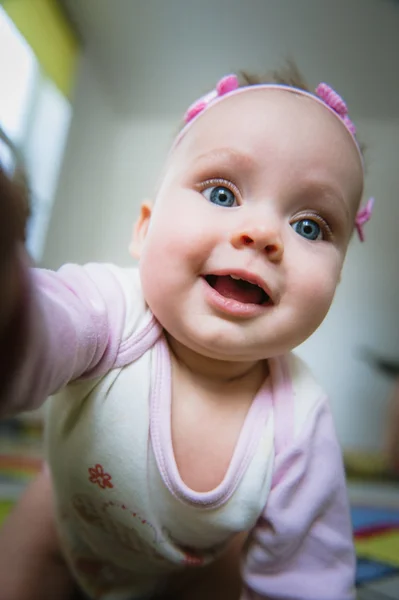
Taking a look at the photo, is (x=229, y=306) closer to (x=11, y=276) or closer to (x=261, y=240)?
(x=261, y=240)

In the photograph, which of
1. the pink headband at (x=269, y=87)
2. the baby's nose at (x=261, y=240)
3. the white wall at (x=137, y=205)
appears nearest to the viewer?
the baby's nose at (x=261, y=240)

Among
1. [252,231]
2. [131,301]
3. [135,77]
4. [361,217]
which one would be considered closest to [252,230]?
[252,231]

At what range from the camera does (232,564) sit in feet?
2.07

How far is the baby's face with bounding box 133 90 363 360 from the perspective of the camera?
17.8 inches

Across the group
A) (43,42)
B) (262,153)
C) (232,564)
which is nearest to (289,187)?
(262,153)

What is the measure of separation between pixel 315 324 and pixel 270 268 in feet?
0.28

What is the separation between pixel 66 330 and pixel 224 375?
0.74 ft

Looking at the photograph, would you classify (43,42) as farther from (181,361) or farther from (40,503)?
(40,503)

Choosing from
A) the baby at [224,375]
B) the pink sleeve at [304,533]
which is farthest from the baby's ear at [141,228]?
the pink sleeve at [304,533]

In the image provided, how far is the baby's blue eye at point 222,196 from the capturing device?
49 centimetres

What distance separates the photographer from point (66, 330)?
1.11 feet

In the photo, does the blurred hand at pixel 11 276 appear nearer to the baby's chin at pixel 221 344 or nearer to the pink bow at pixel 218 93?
the baby's chin at pixel 221 344

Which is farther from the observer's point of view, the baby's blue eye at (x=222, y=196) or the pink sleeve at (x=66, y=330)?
the baby's blue eye at (x=222, y=196)

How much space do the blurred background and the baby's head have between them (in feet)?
0.48
